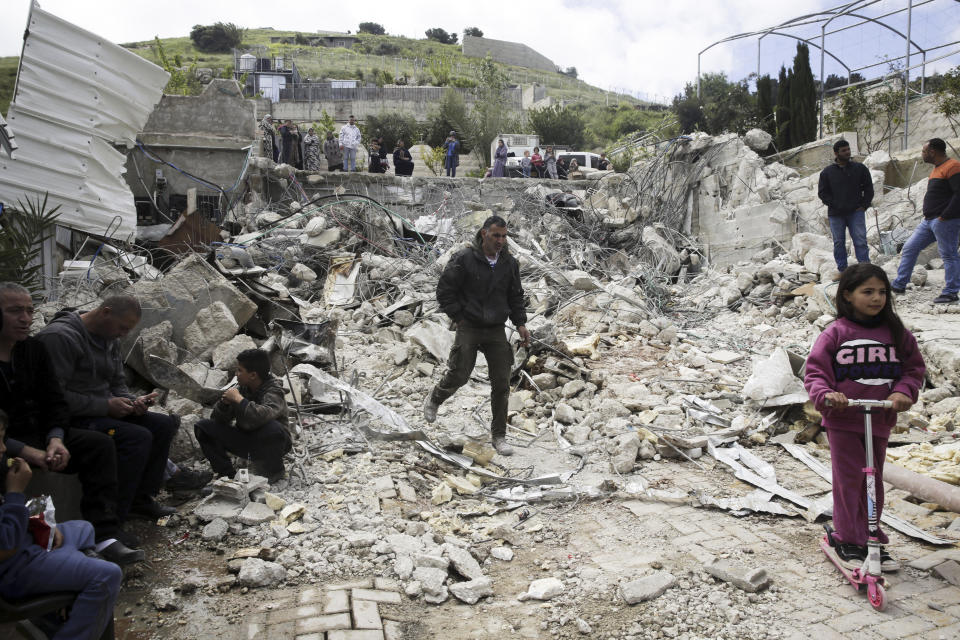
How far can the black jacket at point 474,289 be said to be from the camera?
4820 mm

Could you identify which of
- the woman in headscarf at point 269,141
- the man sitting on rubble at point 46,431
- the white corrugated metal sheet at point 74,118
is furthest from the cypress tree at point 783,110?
the man sitting on rubble at point 46,431

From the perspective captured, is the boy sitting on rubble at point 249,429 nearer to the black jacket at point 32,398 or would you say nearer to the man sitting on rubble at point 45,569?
the black jacket at point 32,398

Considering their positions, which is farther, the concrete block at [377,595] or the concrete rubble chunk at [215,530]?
the concrete rubble chunk at [215,530]

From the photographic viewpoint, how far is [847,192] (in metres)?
7.33

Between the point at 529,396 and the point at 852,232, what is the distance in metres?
4.51

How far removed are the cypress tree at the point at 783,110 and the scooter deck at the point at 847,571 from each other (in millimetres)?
13108

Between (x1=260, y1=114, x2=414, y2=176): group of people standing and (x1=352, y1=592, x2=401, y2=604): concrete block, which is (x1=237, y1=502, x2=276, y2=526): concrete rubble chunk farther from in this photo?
(x1=260, y1=114, x2=414, y2=176): group of people standing

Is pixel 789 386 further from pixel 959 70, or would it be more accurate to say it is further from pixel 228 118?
pixel 228 118

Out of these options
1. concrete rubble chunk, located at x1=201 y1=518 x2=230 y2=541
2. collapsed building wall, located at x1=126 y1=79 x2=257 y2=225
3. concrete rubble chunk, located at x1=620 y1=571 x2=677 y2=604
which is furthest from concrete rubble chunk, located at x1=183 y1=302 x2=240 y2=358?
collapsed building wall, located at x1=126 y1=79 x2=257 y2=225

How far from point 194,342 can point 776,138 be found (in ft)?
44.4

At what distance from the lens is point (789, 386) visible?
5273mm

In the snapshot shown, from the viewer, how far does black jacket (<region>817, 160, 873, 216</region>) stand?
729 cm

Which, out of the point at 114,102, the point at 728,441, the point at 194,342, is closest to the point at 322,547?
the point at 194,342

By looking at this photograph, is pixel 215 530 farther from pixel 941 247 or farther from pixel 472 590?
pixel 941 247
